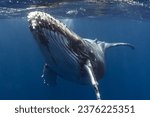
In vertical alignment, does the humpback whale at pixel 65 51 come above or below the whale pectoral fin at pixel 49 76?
above

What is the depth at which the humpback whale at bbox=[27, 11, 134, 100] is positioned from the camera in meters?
11.4

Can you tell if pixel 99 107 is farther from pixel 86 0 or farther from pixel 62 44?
pixel 86 0

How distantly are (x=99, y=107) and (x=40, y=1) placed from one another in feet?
40.4

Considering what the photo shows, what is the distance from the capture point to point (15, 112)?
1232cm

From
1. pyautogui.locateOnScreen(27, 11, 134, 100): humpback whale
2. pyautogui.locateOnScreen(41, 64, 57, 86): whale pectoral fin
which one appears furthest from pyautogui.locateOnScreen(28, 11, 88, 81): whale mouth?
pyautogui.locateOnScreen(41, 64, 57, 86): whale pectoral fin

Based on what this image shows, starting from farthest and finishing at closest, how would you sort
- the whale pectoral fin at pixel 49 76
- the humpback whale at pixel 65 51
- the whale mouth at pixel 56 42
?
the whale pectoral fin at pixel 49 76 → the humpback whale at pixel 65 51 → the whale mouth at pixel 56 42

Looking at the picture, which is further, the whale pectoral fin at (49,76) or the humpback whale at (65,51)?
the whale pectoral fin at (49,76)

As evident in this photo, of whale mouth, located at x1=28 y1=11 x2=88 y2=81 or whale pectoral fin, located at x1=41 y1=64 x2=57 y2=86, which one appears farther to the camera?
whale pectoral fin, located at x1=41 y1=64 x2=57 y2=86

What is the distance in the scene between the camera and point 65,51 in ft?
42.4

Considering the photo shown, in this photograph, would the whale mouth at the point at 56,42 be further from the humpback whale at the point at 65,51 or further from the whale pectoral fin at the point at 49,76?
the whale pectoral fin at the point at 49,76

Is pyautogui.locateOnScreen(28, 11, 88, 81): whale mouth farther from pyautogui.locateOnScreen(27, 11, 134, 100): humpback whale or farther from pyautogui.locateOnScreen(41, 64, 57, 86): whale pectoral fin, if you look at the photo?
pyautogui.locateOnScreen(41, 64, 57, 86): whale pectoral fin

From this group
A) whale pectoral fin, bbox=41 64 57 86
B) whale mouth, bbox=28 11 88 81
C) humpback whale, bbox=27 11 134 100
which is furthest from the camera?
whale pectoral fin, bbox=41 64 57 86

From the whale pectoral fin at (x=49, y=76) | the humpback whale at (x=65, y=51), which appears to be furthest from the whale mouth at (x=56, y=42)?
the whale pectoral fin at (x=49, y=76)

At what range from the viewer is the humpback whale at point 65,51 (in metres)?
11.4
